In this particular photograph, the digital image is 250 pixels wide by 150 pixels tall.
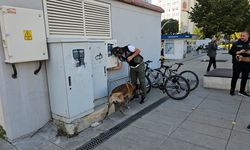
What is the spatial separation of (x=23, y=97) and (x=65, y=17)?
1.70m

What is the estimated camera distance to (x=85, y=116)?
11.0 ft

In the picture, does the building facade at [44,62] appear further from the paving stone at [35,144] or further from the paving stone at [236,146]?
the paving stone at [236,146]

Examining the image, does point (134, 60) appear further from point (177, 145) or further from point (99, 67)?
point (177, 145)

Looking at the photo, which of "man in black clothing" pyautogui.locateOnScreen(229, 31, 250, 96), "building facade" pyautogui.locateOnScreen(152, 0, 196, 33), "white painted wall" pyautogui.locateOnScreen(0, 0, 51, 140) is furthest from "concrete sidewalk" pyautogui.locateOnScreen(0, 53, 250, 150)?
"building facade" pyautogui.locateOnScreen(152, 0, 196, 33)

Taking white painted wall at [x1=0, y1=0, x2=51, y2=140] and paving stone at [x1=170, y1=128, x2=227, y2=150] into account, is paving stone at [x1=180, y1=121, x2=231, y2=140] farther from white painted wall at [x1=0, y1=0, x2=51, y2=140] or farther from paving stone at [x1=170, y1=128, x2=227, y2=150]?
white painted wall at [x1=0, y1=0, x2=51, y2=140]

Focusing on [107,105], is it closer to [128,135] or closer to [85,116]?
[85,116]

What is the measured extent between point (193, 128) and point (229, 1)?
1424 cm

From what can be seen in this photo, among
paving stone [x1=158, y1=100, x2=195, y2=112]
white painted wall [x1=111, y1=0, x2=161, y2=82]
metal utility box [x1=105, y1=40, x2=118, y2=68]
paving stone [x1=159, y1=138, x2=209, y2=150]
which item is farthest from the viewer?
white painted wall [x1=111, y1=0, x2=161, y2=82]

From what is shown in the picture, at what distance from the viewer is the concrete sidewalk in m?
2.78

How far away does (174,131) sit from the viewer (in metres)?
3.20

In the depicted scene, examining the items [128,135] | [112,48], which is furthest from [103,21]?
[128,135]

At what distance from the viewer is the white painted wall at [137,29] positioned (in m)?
5.05

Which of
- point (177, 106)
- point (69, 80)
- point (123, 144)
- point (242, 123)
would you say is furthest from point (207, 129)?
point (69, 80)

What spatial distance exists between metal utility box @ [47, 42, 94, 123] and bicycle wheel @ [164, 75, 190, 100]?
2.48m
